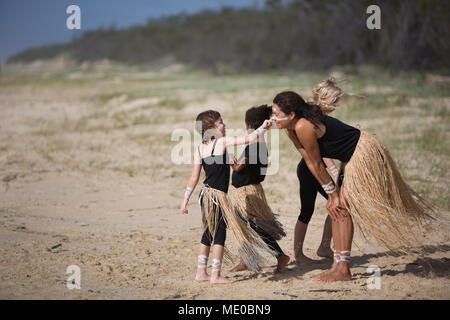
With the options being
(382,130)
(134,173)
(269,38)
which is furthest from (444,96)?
(269,38)

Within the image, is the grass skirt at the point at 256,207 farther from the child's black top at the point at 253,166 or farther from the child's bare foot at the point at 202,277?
the child's bare foot at the point at 202,277

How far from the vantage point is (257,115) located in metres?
4.34

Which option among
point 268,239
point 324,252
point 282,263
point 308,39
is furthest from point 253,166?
point 308,39

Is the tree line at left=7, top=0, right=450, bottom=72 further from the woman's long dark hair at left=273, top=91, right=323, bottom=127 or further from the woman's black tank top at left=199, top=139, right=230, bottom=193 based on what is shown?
the woman's black tank top at left=199, top=139, right=230, bottom=193

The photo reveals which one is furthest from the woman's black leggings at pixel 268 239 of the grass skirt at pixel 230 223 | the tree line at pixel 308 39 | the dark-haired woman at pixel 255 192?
the tree line at pixel 308 39

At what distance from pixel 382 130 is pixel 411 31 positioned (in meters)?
11.7

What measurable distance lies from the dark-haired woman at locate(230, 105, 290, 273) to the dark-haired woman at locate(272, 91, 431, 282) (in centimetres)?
33

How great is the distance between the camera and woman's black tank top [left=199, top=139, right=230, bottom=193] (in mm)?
4191

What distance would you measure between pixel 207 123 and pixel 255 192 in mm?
774

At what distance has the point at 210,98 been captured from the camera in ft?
50.8

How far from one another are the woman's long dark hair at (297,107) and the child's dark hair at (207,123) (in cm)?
51

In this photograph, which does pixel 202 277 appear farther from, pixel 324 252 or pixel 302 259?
pixel 324 252

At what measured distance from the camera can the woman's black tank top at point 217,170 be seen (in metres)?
4.19
